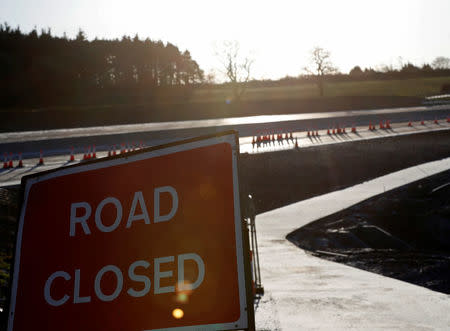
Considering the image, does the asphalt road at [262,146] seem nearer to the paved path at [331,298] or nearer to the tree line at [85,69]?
the paved path at [331,298]

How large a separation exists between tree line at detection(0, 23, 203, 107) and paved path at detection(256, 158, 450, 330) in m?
67.6

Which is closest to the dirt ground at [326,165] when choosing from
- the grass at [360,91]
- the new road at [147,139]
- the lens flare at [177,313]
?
the new road at [147,139]

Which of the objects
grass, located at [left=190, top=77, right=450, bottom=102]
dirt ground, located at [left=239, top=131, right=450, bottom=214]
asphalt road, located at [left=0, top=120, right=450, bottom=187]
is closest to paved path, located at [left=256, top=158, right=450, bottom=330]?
dirt ground, located at [left=239, top=131, right=450, bottom=214]

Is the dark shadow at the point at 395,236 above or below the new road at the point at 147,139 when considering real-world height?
Result: below

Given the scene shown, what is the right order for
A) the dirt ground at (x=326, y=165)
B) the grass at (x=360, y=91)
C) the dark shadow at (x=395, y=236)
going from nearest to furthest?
the dark shadow at (x=395, y=236) → the dirt ground at (x=326, y=165) → the grass at (x=360, y=91)

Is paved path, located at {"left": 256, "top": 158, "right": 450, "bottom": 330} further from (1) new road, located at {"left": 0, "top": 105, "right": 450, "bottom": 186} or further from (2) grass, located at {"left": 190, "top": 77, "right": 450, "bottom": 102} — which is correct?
(2) grass, located at {"left": 190, "top": 77, "right": 450, "bottom": 102}

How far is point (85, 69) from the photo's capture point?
9062cm

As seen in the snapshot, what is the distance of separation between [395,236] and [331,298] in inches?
277

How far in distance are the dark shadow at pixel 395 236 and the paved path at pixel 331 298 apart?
0.87 metres

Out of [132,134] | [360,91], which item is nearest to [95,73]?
[360,91]

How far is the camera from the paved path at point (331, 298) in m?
6.18

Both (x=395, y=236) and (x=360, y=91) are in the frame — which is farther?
(x=360, y=91)

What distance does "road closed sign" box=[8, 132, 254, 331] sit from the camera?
8.60 feet

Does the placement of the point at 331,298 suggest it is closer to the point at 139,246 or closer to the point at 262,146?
the point at 139,246
